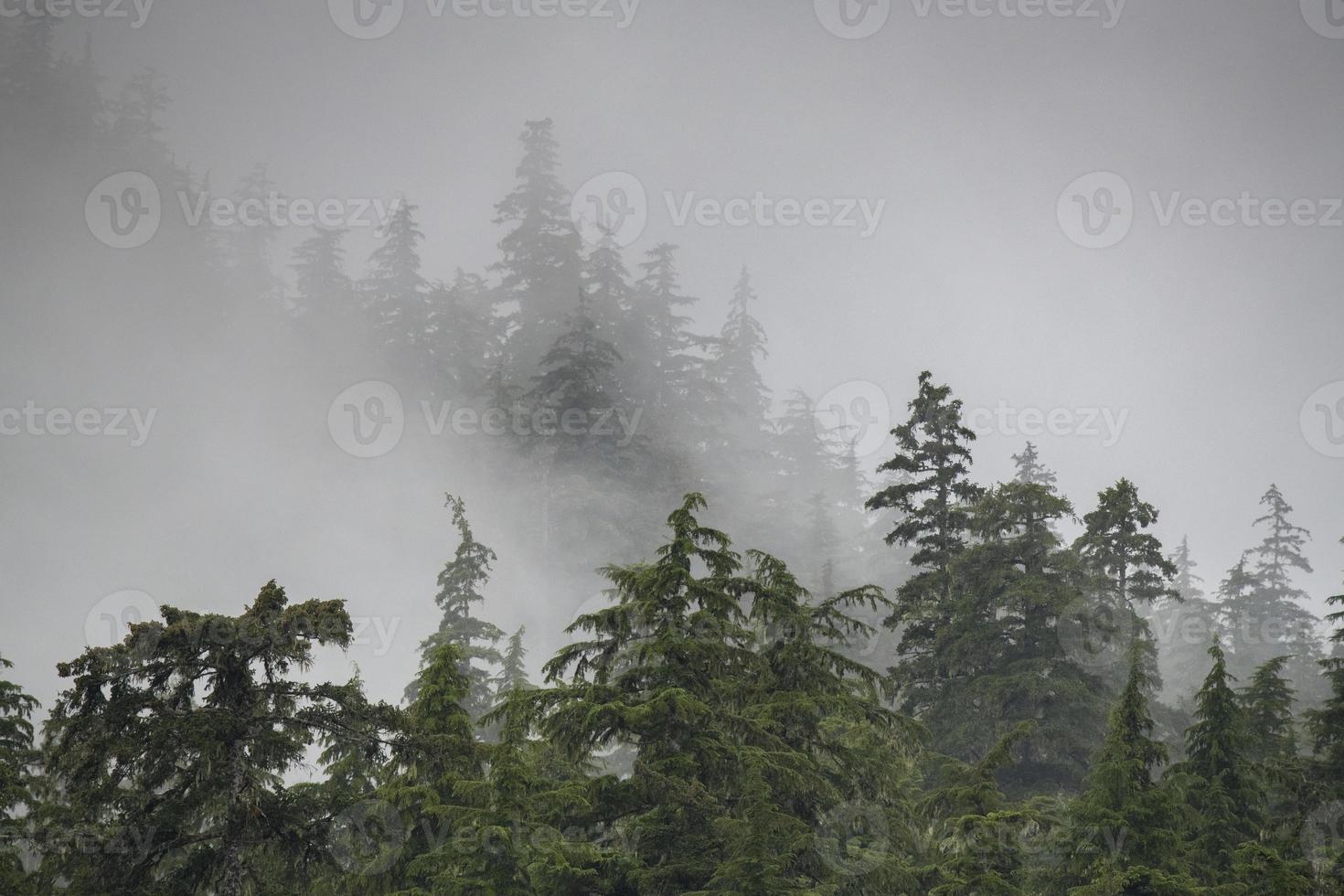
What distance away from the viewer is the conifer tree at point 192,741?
29.8 ft

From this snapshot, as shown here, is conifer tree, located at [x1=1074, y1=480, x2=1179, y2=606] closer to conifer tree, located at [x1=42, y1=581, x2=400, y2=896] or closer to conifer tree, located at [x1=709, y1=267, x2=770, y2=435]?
conifer tree, located at [x1=42, y1=581, x2=400, y2=896]

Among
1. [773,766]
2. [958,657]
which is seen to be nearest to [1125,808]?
[773,766]

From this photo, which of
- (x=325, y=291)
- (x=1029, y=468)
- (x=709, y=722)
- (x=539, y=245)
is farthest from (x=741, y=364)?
(x=709, y=722)

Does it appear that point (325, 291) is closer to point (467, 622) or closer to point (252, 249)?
point (252, 249)

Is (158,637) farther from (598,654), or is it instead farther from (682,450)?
(682,450)

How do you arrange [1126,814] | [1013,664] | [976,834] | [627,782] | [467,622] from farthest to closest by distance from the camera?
[467,622], [1013,664], [976,834], [1126,814], [627,782]

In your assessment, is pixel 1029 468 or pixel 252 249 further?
pixel 252 249

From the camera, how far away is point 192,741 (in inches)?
361

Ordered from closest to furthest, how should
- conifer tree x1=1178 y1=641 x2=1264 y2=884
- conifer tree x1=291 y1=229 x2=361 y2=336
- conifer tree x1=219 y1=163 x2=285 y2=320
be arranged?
conifer tree x1=1178 y1=641 x2=1264 y2=884, conifer tree x1=291 y1=229 x2=361 y2=336, conifer tree x1=219 y1=163 x2=285 y2=320

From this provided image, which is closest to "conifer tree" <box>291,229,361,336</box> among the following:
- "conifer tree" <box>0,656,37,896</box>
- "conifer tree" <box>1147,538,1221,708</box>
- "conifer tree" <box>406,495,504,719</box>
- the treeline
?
"conifer tree" <box>406,495,504,719</box>

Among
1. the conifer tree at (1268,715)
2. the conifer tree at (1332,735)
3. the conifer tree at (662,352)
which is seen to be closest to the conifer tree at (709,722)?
the conifer tree at (1332,735)

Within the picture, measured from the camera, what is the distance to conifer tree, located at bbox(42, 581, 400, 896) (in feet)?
29.8

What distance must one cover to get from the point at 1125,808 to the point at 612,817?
786 centimetres

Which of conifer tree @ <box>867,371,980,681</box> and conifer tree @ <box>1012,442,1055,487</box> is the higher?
conifer tree @ <box>1012,442,1055,487</box>
